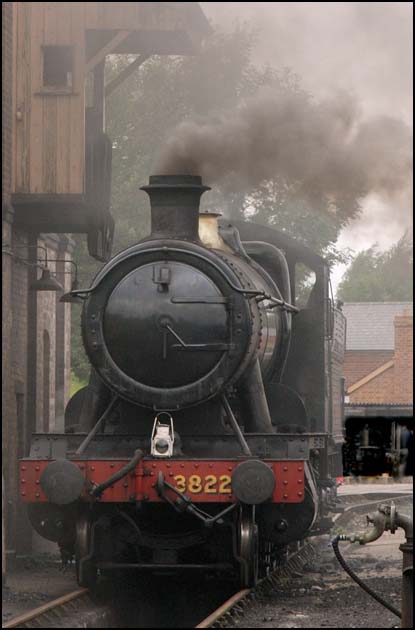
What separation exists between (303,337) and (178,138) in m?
2.16

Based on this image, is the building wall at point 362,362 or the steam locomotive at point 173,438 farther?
the building wall at point 362,362

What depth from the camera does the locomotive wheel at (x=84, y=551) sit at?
9727 millimetres

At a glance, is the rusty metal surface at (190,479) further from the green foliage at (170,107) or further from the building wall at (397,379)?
the building wall at (397,379)

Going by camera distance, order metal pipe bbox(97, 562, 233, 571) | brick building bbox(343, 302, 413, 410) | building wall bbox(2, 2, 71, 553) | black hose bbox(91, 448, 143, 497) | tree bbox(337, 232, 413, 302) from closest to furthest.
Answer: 1. black hose bbox(91, 448, 143, 497)
2. metal pipe bbox(97, 562, 233, 571)
3. building wall bbox(2, 2, 71, 553)
4. brick building bbox(343, 302, 413, 410)
5. tree bbox(337, 232, 413, 302)

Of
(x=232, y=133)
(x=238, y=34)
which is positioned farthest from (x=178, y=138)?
(x=238, y=34)

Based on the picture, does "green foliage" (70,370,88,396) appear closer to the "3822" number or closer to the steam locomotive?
the steam locomotive

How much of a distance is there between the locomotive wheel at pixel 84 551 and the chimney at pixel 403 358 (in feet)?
126

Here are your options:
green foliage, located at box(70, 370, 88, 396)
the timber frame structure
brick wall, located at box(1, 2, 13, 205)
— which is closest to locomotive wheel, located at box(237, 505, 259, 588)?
brick wall, located at box(1, 2, 13, 205)

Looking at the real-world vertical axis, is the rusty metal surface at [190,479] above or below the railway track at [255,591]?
above

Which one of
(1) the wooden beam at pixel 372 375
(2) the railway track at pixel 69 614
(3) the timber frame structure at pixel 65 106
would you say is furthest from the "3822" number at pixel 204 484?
(1) the wooden beam at pixel 372 375

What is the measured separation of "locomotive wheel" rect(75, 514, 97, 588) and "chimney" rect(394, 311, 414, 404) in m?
38.3

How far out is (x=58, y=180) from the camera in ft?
43.2

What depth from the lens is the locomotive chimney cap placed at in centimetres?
1027

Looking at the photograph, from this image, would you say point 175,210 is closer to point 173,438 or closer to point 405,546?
point 173,438
